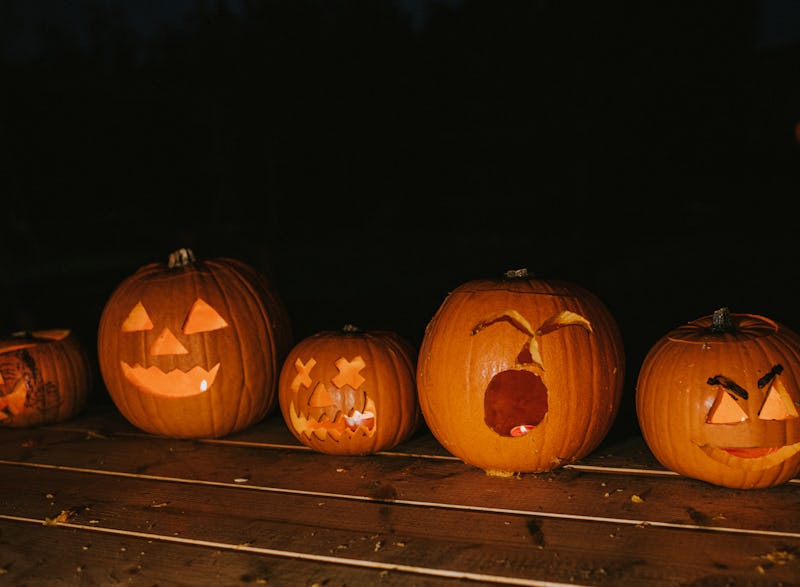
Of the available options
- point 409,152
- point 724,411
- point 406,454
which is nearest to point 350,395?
point 406,454

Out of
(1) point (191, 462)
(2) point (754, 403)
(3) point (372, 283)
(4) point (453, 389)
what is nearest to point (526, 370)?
(4) point (453, 389)

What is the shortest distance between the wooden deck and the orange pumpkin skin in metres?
0.40

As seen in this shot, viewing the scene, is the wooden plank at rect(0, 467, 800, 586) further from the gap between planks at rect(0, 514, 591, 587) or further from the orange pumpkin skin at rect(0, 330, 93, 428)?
the orange pumpkin skin at rect(0, 330, 93, 428)

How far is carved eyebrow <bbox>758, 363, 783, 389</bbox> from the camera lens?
79.1 inches

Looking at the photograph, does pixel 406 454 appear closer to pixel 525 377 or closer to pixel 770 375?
pixel 525 377

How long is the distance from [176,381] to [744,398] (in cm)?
196

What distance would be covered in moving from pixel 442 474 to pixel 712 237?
677 cm

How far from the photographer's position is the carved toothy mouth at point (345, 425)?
245cm

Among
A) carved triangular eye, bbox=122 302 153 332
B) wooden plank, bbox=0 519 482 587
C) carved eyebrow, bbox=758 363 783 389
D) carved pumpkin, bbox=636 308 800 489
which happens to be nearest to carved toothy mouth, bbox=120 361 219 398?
carved triangular eye, bbox=122 302 153 332

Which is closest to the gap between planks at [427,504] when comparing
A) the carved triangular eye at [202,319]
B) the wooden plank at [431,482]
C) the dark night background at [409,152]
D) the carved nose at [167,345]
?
the wooden plank at [431,482]

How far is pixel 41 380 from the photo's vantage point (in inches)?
117

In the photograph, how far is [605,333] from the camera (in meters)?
2.29

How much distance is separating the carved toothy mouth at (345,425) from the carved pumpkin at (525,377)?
0.27 metres

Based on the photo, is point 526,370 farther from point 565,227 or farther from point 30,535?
point 565,227
